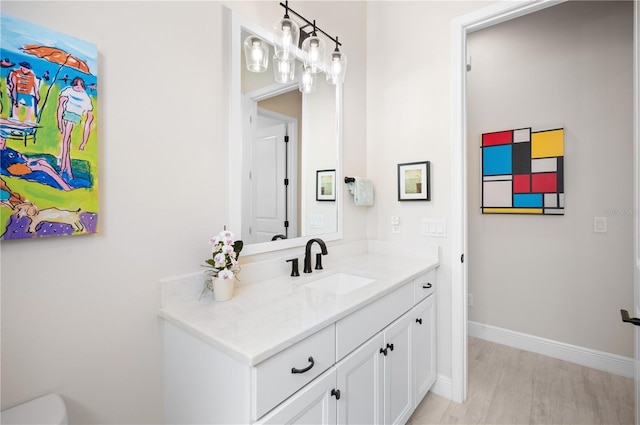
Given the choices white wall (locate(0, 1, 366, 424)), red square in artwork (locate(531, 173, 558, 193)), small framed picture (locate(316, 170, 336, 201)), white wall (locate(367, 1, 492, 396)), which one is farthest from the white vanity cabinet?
red square in artwork (locate(531, 173, 558, 193))

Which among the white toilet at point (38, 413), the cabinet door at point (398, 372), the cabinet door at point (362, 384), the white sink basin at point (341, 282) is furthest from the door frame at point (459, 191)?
the white toilet at point (38, 413)

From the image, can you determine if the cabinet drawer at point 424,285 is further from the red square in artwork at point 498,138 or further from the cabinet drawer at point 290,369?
the red square in artwork at point 498,138

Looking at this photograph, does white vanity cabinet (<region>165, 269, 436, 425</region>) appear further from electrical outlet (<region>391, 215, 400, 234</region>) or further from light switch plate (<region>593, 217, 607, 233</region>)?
light switch plate (<region>593, 217, 607, 233</region>)

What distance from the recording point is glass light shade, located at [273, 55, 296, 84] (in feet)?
5.32

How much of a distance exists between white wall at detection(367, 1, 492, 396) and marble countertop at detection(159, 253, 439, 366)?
60 centimetres

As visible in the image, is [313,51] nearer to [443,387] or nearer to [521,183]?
[521,183]

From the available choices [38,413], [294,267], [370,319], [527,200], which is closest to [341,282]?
[294,267]

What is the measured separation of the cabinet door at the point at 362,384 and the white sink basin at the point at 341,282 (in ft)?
1.22

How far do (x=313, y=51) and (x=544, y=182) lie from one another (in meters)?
2.12

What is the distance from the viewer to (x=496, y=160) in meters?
2.71

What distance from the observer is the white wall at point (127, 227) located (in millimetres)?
905

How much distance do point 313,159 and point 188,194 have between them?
35.5 inches

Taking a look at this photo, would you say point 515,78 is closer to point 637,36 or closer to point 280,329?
point 637,36

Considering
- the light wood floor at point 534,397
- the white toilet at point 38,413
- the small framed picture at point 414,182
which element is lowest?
the light wood floor at point 534,397
